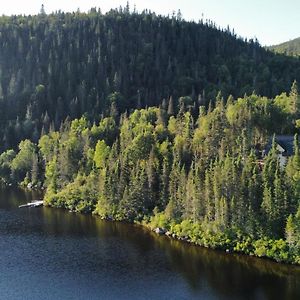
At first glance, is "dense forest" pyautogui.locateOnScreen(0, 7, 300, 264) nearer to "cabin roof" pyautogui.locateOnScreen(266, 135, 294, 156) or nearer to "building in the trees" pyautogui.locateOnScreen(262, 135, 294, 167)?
"building in the trees" pyautogui.locateOnScreen(262, 135, 294, 167)

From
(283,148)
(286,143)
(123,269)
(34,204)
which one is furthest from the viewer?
(34,204)

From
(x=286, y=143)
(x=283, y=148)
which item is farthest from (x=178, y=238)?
(x=286, y=143)

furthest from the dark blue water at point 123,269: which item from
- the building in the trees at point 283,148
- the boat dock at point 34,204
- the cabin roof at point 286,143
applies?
the cabin roof at point 286,143

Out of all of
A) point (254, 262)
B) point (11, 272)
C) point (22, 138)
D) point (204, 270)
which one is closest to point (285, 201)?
point (254, 262)

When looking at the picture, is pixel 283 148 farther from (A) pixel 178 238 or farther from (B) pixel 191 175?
(A) pixel 178 238

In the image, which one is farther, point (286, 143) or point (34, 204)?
point (34, 204)

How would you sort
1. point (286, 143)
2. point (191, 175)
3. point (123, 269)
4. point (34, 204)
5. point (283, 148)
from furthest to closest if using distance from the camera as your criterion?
point (34, 204)
point (286, 143)
point (283, 148)
point (191, 175)
point (123, 269)

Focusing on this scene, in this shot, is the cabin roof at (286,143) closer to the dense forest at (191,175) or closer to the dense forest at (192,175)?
the dense forest at (191,175)
